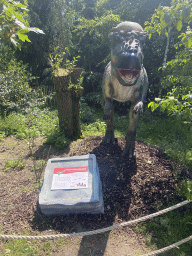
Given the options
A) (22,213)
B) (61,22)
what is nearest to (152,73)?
(61,22)

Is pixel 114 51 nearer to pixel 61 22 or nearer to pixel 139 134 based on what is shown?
pixel 139 134

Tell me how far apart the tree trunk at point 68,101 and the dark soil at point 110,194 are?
0.95 m

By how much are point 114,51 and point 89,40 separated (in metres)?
6.59

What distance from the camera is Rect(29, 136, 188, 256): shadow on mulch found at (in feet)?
8.23

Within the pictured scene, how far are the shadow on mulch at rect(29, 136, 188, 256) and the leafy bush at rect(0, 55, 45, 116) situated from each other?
3.64 meters

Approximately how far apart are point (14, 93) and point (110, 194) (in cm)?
520

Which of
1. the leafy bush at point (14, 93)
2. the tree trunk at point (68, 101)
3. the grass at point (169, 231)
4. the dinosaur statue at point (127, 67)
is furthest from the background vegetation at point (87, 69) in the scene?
the grass at point (169, 231)

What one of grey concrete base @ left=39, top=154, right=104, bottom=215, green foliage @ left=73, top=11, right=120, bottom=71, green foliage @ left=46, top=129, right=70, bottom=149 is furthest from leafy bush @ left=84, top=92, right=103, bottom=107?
grey concrete base @ left=39, top=154, right=104, bottom=215

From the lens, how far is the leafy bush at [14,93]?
6.21 metres

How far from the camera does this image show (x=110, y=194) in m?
2.92

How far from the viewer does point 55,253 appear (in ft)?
7.29

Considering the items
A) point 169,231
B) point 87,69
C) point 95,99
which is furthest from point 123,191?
point 87,69

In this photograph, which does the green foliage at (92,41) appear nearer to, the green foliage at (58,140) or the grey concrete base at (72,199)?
the green foliage at (58,140)

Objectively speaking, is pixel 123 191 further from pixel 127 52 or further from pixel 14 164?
pixel 14 164
